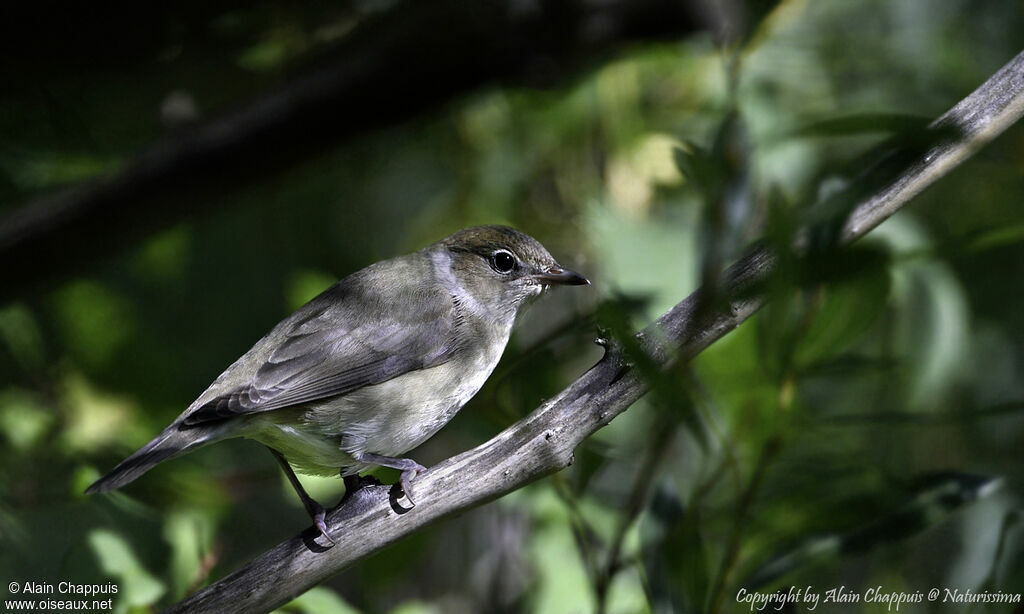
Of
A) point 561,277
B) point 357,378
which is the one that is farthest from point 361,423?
point 561,277

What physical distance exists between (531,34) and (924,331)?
1.41m

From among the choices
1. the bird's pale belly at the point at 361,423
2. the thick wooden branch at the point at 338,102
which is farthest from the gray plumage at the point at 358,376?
the thick wooden branch at the point at 338,102

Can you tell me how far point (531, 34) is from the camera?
2.71m

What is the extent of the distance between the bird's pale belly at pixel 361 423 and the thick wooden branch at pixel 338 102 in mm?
711

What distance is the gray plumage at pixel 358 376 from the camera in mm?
1892

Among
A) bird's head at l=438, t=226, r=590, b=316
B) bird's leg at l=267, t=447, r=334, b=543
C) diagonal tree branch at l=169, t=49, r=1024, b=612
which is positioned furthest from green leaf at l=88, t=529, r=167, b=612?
bird's head at l=438, t=226, r=590, b=316

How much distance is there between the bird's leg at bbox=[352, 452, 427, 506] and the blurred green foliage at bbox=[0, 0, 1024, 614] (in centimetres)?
20

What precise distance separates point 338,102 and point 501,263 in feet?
2.05

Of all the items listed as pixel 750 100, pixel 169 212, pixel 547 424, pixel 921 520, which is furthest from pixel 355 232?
pixel 921 520

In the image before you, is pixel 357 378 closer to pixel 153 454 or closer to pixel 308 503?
pixel 308 503

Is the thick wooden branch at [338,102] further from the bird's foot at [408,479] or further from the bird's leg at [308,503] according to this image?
the bird's foot at [408,479]

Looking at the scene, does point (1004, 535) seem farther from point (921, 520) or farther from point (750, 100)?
point (750, 100)

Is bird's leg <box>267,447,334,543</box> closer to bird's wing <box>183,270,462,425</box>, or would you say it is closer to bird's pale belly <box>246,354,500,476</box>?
bird's pale belly <box>246,354,500,476</box>

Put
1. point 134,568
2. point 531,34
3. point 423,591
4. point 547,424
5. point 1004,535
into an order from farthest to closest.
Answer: point 423,591, point 531,34, point 134,568, point 1004,535, point 547,424
